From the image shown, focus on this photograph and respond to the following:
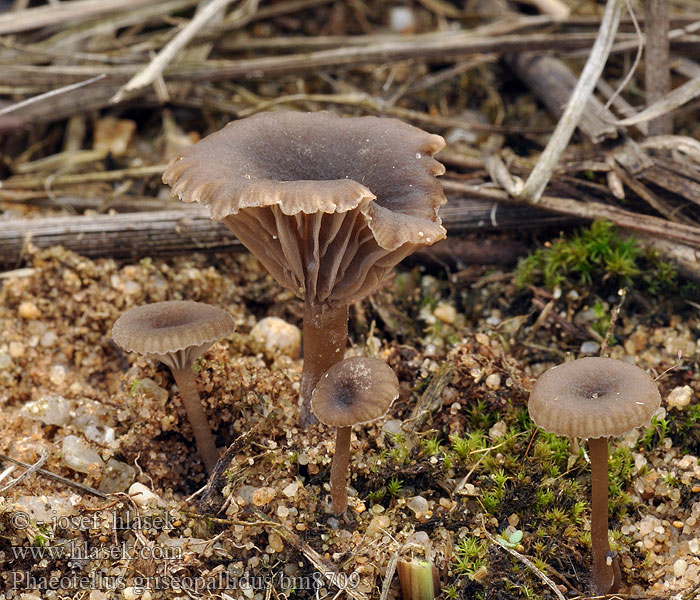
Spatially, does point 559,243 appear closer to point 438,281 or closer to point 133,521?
point 438,281

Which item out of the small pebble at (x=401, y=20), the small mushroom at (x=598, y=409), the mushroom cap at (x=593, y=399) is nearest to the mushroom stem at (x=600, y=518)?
the small mushroom at (x=598, y=409)

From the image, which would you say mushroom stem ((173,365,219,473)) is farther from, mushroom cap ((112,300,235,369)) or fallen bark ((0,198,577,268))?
fallen bark ((0,198,577,268))

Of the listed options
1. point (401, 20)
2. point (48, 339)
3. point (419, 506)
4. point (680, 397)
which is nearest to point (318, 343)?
point (419, 506)

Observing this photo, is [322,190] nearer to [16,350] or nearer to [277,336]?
[277,336]

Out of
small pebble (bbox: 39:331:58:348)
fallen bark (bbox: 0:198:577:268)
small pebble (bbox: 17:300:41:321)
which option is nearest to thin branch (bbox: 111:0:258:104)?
fallen bark (bbox: 0:198:577:268)

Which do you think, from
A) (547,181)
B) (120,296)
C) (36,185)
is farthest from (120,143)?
(547,181)

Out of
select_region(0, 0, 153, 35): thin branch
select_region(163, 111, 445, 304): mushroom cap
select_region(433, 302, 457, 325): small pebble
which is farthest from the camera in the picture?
select_region(0, 0, 153, 35): thin branch

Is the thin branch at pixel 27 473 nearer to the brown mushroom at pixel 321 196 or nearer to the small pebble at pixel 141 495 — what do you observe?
the small pebble at pixel 141 495
